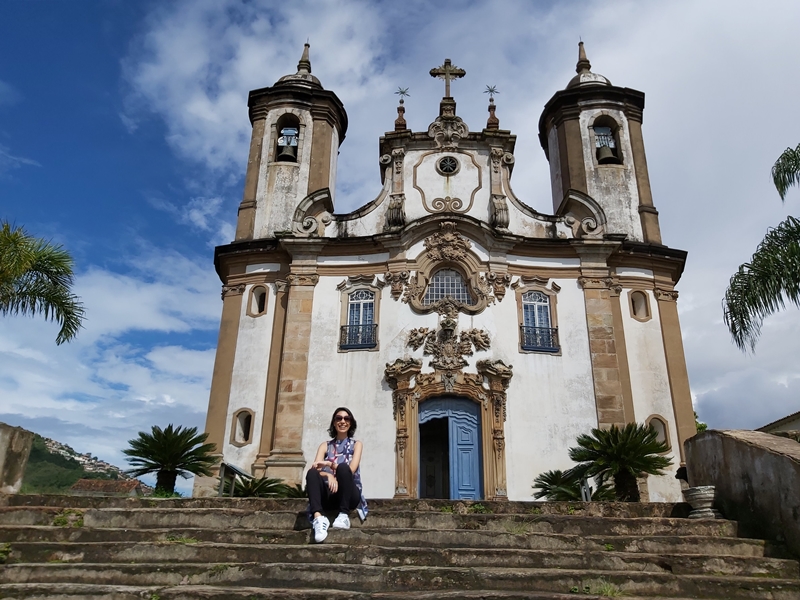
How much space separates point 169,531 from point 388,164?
13195 mm

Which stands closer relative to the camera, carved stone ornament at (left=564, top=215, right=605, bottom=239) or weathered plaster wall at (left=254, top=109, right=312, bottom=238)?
carved stone ornament at (left=564, top=215, right=605, bottom=239)

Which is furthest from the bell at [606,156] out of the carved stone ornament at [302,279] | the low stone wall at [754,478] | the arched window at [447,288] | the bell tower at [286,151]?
the low stone wall at [754,478]

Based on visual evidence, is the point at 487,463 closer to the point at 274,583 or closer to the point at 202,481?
the point at 202,481

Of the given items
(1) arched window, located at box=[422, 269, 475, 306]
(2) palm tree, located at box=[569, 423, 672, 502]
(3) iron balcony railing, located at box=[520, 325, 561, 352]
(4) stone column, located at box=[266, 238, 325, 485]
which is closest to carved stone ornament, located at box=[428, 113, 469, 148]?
(1) arched window, located at box=[422, 269, 475, 306]

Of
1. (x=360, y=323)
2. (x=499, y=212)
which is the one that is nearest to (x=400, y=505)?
(x=360, y=323)

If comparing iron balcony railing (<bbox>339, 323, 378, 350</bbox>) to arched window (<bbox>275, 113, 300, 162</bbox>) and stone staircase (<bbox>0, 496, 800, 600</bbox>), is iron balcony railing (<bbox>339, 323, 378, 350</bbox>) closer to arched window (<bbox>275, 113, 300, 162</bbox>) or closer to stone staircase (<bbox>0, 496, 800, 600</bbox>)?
arched window (<bbox>275, 113, 300, 162</bbox>)

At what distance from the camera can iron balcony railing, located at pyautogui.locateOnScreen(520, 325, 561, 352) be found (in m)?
15.2

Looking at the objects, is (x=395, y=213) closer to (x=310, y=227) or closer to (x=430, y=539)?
(x=310, y=227)

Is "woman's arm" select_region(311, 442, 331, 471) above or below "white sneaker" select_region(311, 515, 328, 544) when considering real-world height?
above

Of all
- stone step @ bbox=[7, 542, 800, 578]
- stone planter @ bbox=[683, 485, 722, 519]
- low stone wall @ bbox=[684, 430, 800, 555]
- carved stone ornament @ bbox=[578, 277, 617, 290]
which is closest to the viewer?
stone step @ bbox=[7, 542, 800, 578]

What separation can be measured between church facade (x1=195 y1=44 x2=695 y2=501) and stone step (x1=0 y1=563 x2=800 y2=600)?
8707 millimetres

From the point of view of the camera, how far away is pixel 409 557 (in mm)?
5543

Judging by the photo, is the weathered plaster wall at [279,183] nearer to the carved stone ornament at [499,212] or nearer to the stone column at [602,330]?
the carved stone ornament at [499,212]

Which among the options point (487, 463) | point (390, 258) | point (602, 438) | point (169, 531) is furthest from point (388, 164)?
point (169, 531)
